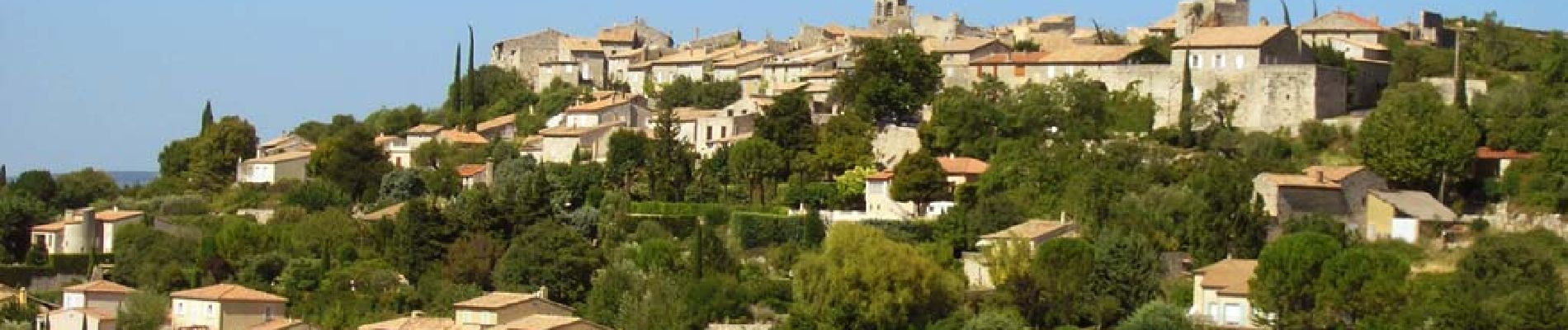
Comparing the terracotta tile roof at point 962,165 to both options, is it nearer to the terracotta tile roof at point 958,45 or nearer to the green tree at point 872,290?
the green tree at point 872,290

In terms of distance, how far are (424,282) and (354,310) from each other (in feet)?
4.77

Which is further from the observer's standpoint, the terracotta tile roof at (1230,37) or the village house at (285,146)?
the village house at (285,146)

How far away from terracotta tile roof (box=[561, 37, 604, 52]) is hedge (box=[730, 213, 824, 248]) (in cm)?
2359

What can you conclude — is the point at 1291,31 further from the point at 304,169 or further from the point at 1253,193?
the point at 304,169

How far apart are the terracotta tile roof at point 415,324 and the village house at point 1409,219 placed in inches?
606

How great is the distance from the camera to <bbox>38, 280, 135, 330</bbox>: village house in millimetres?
53781

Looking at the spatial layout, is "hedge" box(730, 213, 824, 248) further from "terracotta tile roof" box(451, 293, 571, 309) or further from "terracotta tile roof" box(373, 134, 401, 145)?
"terracotta tile roof" box(373, 134, 401, 145)

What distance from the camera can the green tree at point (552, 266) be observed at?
53.2m

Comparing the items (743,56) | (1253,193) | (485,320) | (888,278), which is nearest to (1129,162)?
(1253,193)

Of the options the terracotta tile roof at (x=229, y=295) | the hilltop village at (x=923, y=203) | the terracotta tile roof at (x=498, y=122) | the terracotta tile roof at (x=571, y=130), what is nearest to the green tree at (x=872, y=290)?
the hilltop village at (x=923, y=203)

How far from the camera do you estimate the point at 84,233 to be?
204 feet

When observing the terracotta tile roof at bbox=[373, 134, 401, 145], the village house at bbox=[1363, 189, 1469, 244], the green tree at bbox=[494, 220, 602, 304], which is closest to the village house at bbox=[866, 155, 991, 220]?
the green tree at bbox=[494, 220, 602, 304]

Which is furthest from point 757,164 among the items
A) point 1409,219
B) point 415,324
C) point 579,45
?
point 579,45

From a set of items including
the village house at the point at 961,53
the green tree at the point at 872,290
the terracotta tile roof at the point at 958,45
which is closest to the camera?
the green tree at the point at 872,290
